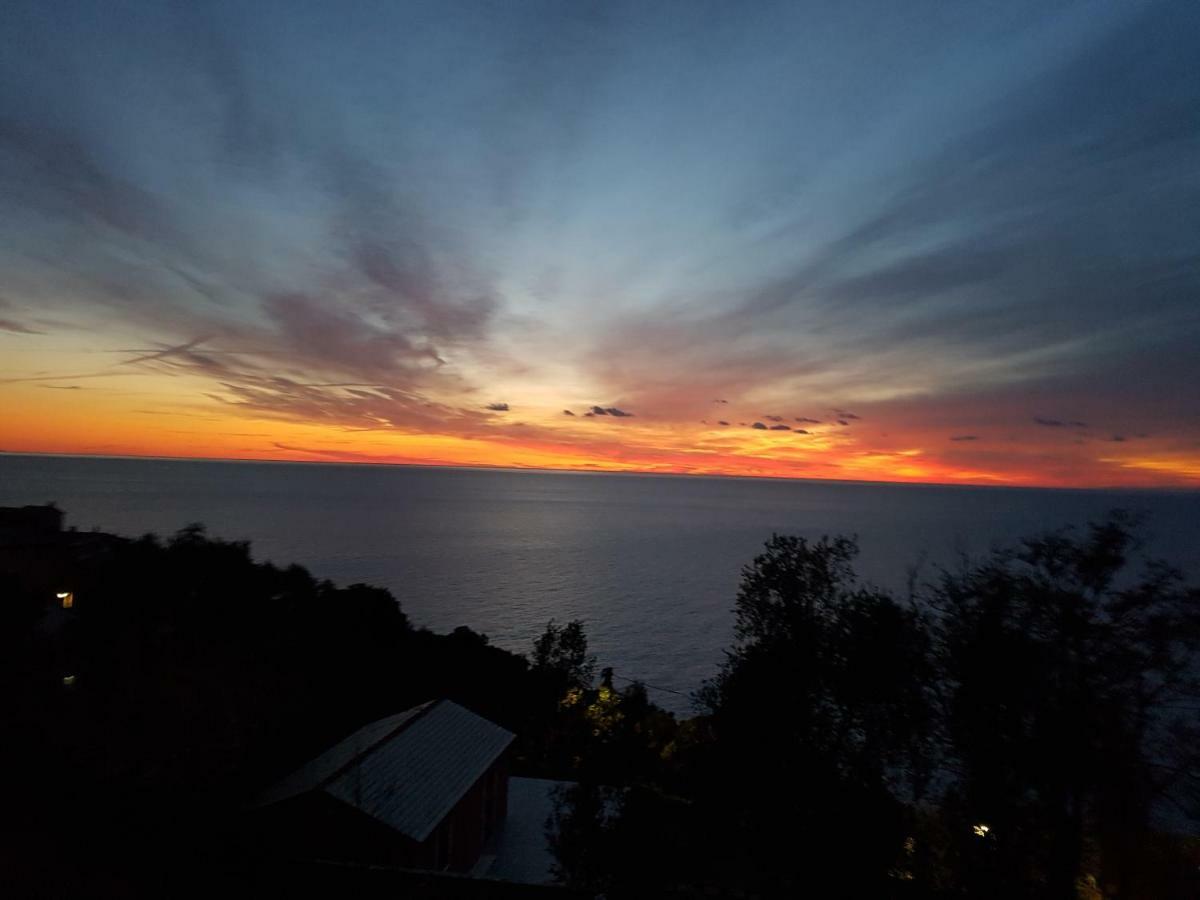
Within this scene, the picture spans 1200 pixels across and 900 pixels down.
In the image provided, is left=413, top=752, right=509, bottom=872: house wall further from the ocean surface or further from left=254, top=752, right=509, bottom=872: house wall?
the ocean surface

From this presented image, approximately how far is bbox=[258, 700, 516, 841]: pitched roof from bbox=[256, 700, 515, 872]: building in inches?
0.9

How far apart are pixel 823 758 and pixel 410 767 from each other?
8733 mm

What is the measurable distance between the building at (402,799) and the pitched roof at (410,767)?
23 millimetres

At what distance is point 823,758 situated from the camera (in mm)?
12211

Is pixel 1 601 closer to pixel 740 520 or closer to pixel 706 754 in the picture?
pixel 706 754

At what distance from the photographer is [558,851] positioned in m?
10.9

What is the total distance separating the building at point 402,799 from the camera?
40.4 ft

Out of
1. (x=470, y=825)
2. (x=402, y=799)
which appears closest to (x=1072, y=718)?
(x=402, y=799)

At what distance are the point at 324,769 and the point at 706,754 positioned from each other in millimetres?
8843

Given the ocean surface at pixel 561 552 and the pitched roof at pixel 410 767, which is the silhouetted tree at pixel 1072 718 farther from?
the pitched roof at pixel 410 767

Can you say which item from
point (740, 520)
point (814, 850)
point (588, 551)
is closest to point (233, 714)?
point (814, 850)

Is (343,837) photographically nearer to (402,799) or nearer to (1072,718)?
(402,799)

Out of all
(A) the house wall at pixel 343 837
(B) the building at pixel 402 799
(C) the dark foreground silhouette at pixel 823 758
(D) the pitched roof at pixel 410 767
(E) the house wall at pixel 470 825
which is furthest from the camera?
(E) the house wall at pixel 470 825

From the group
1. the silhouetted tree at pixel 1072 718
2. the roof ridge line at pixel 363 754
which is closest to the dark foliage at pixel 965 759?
the silhouetted tree at pixel 1072 718
